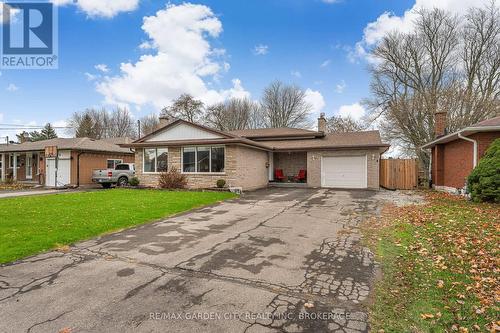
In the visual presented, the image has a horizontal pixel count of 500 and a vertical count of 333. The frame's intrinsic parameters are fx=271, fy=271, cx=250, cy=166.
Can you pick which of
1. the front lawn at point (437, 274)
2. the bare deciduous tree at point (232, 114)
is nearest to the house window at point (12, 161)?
the bare deciduous tree at point (232, 114)

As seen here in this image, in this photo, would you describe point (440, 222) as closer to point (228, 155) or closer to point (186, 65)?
point (228, 155)

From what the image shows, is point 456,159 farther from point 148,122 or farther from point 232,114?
point 148,122

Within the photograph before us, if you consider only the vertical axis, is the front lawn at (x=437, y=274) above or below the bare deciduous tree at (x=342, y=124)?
below

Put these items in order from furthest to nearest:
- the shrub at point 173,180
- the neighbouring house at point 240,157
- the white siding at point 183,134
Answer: the shrub at point 173,180 → the white siding at point 183,134 → the neighbouring house at point 240,157

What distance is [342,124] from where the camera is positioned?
36.4 meters

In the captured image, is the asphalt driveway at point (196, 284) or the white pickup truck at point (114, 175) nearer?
the asphalt driveway at point (196, 284)

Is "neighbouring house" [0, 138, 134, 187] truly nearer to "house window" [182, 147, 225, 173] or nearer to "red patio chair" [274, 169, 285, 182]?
"house window" [182, 147, 225, 173]

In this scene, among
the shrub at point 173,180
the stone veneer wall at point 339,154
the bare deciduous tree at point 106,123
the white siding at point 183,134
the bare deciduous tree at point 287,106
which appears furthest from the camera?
the bare deciduous tree at point 106,123

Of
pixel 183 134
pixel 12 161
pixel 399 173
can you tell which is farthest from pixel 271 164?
pixel 12 161

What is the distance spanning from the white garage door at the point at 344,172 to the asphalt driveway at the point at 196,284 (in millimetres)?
11624

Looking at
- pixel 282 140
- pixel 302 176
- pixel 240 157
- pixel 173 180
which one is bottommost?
pixel 173 180

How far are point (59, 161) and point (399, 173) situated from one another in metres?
24.2

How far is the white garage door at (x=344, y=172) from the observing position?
17422 mm

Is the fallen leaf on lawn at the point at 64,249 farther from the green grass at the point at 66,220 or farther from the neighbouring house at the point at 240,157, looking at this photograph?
the neighbouring house at the point at 240,157
